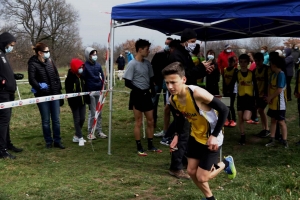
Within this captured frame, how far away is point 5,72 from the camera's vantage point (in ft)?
20.1

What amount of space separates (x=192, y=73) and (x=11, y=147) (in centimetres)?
385

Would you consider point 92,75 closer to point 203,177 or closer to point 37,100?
point 37,100

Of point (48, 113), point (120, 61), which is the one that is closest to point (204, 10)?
point (48, 113)

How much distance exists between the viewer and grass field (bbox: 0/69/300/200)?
14.7ft

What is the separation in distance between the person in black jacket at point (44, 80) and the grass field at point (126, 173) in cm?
70

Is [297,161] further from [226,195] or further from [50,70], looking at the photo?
[50,70]

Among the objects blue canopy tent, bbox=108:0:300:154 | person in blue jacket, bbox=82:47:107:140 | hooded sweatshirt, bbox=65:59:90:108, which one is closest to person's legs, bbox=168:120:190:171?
blue canopy tent, bbox=108:0:300:154

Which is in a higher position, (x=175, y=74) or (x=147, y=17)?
(x=147, y=17)

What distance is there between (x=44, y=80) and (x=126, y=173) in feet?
8.15

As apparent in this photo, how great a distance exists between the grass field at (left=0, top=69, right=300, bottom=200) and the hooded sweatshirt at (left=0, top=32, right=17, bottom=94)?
4.05 ft

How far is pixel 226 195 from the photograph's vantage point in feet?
13.6

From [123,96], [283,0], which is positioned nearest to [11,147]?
[283,0]

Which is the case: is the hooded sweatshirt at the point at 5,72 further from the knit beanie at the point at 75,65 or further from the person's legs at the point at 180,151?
the person's legs at the point at 180,151

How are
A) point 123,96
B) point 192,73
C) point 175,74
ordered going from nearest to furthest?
point 175,74
point 192,73
point 123,96
